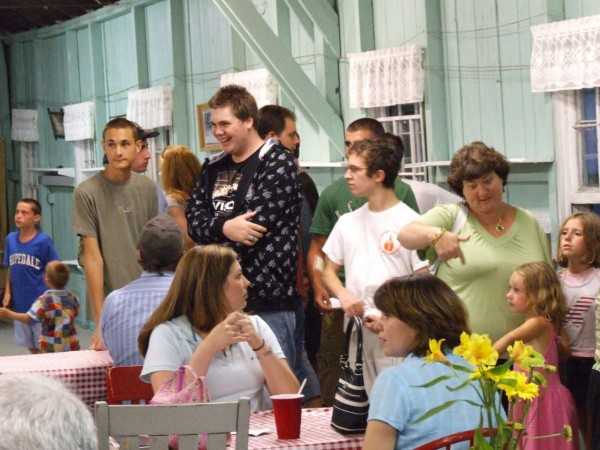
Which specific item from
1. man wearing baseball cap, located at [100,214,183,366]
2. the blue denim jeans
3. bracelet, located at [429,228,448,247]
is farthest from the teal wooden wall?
man wearing baseball cap, located at [100,214,183,366]

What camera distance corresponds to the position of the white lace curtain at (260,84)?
31.2 ft

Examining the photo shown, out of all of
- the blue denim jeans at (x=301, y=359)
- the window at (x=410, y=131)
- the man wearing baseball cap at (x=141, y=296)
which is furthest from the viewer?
the window at (x=410, y=131)

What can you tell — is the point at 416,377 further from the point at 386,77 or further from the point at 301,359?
the point at 386,77

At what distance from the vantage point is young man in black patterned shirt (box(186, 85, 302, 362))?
15.5 ft

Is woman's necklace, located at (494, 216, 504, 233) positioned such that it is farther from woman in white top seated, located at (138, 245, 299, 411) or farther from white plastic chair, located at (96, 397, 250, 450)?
white plastic chair, located at (96, 397, 250, 450)

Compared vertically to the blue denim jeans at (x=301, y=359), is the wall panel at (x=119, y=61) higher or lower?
higher

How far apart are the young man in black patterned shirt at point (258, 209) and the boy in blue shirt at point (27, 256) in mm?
4537

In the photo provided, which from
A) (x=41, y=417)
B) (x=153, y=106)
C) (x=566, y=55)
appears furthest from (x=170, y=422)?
(x=153, y=106)

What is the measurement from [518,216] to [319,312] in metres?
1.55

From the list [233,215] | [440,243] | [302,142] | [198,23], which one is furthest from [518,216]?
[198,23]

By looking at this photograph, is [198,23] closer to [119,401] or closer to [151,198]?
[151,198]

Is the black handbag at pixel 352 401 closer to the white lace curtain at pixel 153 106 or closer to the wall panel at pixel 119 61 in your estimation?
the white lace curtain at pixel 153 106

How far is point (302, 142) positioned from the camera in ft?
29.8

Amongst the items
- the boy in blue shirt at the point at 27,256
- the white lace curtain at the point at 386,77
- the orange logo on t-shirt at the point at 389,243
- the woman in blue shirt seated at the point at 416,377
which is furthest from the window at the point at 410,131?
the woman in blue shirt seated at the point at 416,377
